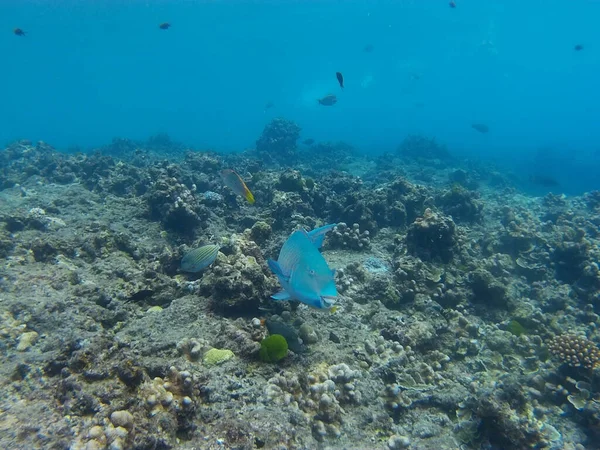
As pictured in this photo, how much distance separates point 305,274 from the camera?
2.36 meters

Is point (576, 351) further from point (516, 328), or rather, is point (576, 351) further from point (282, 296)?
point (282, 296)

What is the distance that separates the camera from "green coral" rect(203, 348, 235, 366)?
12.4ft

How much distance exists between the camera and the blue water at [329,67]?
6147 centimetres

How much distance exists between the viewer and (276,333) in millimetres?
4301

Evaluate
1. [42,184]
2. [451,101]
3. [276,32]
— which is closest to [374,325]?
[42,184]

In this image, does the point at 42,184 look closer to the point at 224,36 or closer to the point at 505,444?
the point at 505,444

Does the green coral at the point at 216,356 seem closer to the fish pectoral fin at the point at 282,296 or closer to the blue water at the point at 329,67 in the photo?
the fish pectoral fin at the point at 282,296

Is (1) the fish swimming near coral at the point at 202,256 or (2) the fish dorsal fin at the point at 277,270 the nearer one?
(2) the fish dorsal fin at the point at 277,270

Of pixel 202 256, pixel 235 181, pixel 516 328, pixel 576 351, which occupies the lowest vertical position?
pixel 576 351

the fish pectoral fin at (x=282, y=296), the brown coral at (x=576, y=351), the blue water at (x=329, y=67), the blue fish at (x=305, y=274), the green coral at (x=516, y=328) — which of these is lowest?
the brown coral at (x=576, y=351)

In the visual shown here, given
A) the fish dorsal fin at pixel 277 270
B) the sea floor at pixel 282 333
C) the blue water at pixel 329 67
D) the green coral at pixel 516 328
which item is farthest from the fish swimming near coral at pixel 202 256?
the blue water at pixel 329 67

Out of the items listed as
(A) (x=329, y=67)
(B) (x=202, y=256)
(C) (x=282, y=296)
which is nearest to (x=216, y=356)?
(C) (x=282, y=296)

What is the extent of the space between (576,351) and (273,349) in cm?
479

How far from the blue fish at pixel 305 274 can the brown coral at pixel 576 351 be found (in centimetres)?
487
